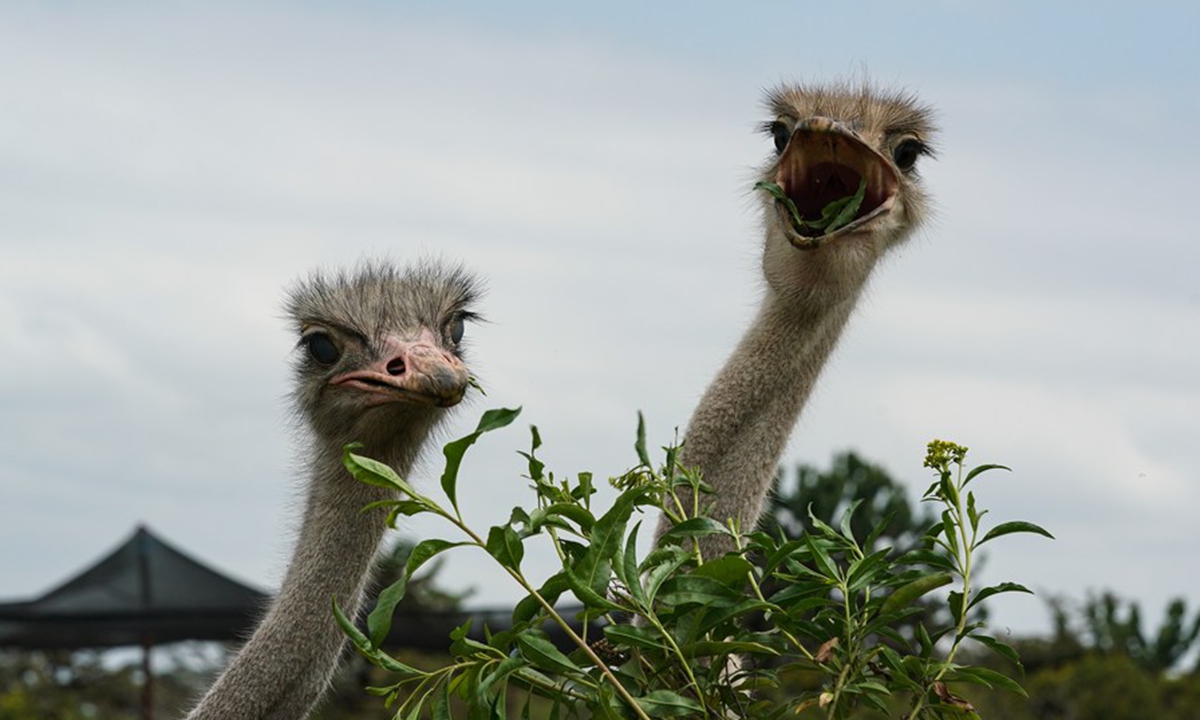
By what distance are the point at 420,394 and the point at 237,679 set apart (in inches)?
30.9

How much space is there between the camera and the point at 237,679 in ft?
14.6

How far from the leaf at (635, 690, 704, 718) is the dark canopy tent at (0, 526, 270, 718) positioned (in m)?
12.2

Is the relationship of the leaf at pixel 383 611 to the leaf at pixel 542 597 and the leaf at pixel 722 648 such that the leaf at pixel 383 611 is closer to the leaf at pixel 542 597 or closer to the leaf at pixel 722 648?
the leaf at pixel 542 597

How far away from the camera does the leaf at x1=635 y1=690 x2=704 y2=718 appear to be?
298cm

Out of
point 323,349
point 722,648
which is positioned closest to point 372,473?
point 722,648

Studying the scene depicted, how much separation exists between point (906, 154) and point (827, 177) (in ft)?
1.82

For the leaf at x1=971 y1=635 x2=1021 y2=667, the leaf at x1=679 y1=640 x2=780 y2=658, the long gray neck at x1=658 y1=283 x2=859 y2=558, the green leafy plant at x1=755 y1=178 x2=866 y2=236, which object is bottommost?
the leaf at x1=679 y1=640 x2=780 y2=658

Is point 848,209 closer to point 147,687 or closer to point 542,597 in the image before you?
point 542,597

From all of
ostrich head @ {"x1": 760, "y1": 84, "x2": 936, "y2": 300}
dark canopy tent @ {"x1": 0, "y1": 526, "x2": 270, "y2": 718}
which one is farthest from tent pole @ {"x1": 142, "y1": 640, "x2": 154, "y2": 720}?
ostrich head @ {"x1": 760, "y1": 84, "x2": 936, "y2": 300}

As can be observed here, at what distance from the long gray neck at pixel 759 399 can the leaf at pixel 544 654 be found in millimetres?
2043

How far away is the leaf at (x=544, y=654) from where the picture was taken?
2959mm

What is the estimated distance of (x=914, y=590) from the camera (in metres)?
3.12

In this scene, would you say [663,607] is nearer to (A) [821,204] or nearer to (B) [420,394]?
(B) [420,394]

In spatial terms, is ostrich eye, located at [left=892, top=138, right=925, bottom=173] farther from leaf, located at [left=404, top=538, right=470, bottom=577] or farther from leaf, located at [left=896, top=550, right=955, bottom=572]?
leaf, located at [left=404, top=538, right=470, bottom=577]
